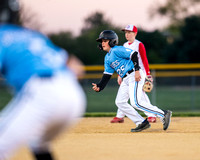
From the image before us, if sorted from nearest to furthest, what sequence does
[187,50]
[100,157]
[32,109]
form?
[32,109] < [100,157] < [187,50]

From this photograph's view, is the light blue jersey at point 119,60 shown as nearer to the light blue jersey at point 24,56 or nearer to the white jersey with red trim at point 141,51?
the white jersey with red trim at point 141,51

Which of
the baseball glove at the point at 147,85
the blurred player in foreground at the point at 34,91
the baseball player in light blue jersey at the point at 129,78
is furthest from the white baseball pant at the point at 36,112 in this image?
the baseball glove at the point at 147,85

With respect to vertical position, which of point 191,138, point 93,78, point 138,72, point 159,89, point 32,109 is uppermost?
point 32,109

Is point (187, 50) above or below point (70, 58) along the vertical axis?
below

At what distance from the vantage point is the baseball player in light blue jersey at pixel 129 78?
8062 millimetres

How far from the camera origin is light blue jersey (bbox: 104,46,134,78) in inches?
321

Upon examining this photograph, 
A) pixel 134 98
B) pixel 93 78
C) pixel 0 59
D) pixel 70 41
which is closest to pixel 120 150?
pixel 134 98

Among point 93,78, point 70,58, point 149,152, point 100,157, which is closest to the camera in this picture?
point 70,58

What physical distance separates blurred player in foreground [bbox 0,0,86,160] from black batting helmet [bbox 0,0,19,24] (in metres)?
0.02

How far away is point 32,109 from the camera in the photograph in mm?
3059

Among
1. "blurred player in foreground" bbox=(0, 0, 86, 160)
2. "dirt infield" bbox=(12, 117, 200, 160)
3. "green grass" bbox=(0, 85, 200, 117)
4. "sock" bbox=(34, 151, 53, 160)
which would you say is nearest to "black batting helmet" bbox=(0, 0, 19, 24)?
"blurred player in foreground" bbox=(0, 0, 86, 160)

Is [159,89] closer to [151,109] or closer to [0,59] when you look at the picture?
[151,109]

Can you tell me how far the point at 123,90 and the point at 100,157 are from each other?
356 centimetres

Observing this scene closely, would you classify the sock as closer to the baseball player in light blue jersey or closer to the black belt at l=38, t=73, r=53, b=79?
the black belt at l=38, t=73, r=53, b=79
